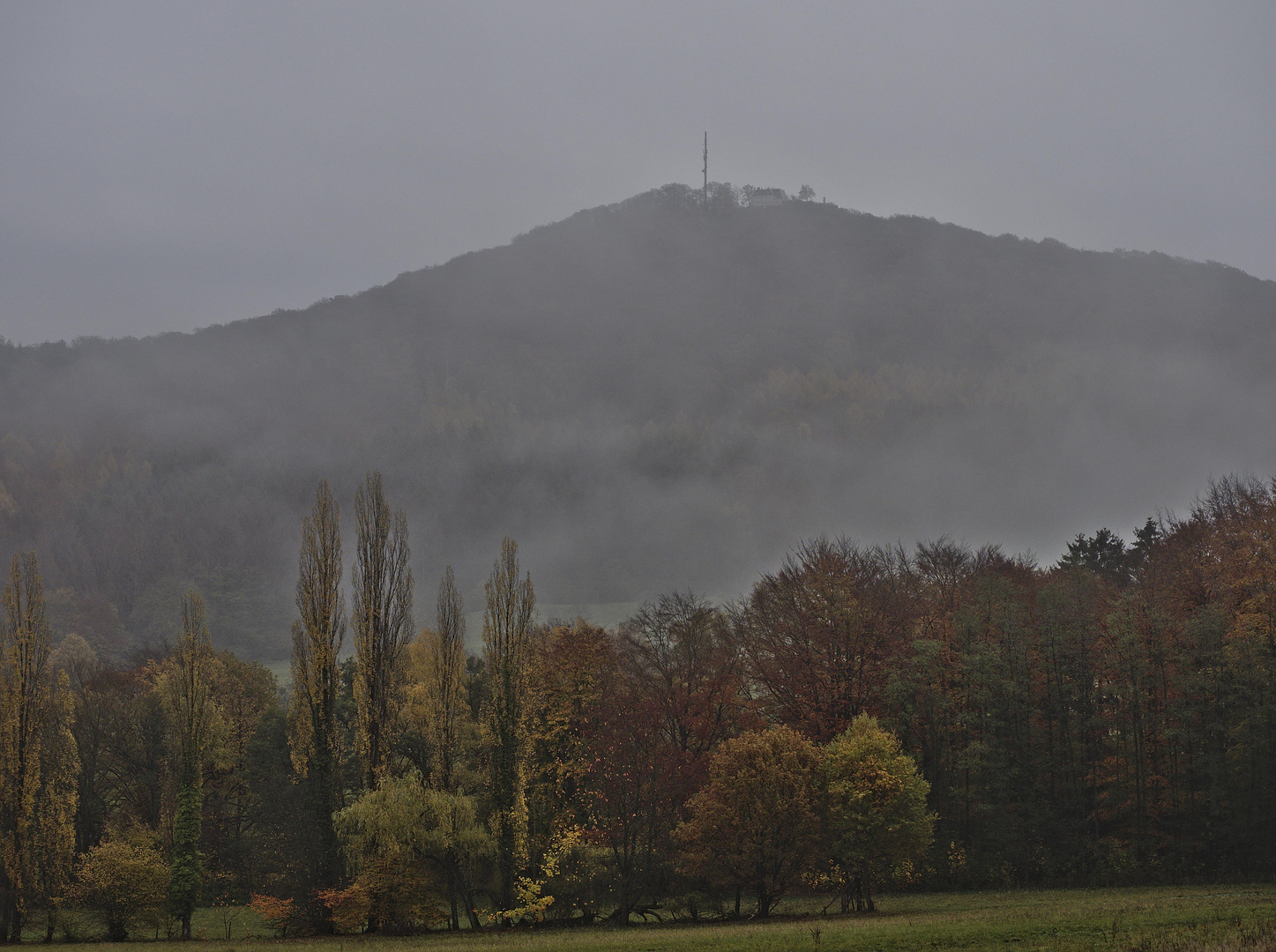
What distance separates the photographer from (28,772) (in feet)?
136

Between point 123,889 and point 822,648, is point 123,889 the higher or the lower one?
the lower one

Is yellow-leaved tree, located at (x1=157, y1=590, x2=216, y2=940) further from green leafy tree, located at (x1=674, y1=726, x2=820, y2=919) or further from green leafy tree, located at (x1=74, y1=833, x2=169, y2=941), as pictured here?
green leafy tree, located at (x1=674, y1=726, x2=820, y2=919)

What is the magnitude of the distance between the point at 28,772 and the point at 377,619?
16.2 meters

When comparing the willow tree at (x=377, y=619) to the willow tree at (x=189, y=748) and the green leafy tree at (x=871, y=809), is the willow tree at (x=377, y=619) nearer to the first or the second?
the willow tree at (x=189, y=748)

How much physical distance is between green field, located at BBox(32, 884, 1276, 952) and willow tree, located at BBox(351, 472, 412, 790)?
863 cm

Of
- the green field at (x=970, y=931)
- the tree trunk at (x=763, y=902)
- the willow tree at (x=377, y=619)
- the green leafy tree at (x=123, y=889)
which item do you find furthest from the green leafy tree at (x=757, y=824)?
the green leafy tree at (x=123, y=889)

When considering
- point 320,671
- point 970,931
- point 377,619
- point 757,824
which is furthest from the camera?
point 377,619

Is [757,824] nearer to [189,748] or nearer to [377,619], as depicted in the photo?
[377,619]

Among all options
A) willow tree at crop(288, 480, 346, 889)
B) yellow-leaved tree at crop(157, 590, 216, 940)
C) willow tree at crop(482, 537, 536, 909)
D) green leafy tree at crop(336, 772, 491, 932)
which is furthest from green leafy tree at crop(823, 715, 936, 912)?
yellow-leaved tree at crop(157, 590, 216, 940)

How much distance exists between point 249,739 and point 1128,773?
5336 centimetres

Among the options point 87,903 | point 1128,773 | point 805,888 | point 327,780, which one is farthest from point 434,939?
point 1128,773

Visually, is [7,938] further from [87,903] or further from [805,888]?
[805,888]

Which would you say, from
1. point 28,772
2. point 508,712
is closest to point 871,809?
point 508,712

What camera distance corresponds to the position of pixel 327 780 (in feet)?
133
